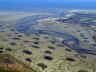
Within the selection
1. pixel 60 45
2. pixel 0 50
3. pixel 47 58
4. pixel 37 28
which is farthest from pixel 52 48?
pixel 37 28

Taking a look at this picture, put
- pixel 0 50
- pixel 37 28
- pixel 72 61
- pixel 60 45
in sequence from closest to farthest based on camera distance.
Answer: pixel 72 61, pixel 0 50, pixel 60 45, pixel 37 28

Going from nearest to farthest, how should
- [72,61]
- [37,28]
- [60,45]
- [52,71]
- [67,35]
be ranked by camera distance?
1. [52,71]
2. [72,61]
3. [60,45]
4. [67,35]
5. [37,28]

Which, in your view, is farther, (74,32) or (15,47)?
(74,32)

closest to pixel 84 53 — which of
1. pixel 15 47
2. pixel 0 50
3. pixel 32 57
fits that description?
pixel 32 57

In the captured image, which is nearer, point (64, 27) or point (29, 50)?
point (29, 50)

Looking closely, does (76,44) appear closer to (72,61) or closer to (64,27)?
(72,61)

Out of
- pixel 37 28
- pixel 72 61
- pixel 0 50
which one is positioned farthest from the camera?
pixel 37 28

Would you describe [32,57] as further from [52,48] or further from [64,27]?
[64,27]

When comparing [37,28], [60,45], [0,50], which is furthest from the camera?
[37,28]
